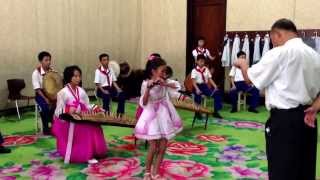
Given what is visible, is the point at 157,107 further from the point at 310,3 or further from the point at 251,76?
the point at 310,3

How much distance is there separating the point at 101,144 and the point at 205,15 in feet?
19.1

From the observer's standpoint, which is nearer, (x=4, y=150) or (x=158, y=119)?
(x=158, y=119)

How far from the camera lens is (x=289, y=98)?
269 cm

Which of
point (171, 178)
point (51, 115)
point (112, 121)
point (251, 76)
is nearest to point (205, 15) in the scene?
point (51, 115)

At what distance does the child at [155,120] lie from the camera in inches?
147

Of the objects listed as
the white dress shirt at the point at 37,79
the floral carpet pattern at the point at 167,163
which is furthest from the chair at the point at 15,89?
the floral carpet pattern at the point at 167,163

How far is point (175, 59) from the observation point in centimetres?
1021

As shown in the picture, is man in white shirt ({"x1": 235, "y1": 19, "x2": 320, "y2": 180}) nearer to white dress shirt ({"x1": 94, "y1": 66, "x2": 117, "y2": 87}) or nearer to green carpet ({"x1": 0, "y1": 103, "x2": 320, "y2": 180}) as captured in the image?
green carpet ({"x1": 0, "y1": 103, "x2": 320, "y2": 180})

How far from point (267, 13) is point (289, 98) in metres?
6.27

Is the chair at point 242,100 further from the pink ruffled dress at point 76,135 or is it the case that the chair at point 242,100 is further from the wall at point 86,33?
the pink ruffled dress at point 76,135

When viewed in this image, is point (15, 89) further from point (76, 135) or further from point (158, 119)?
point (158, 119)

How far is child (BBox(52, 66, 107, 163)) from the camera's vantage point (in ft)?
14.7

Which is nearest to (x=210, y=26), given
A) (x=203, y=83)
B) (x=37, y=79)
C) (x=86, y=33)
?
(x=203, y=83)

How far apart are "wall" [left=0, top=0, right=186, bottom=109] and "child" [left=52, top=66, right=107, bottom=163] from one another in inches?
138
